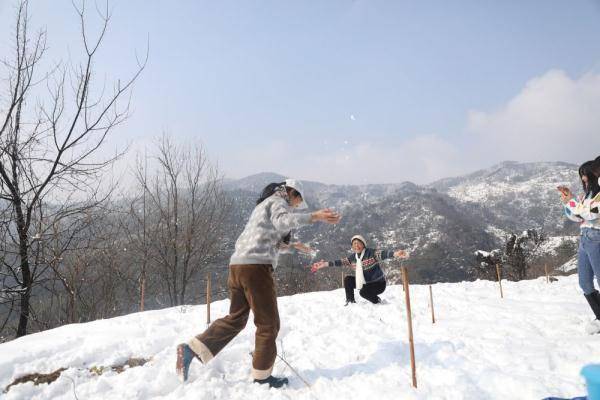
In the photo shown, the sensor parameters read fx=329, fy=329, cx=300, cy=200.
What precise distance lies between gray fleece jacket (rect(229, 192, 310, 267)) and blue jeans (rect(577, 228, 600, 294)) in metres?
3.21

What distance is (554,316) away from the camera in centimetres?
452

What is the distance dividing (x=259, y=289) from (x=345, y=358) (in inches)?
49.1

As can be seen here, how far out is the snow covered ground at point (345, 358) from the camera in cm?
260

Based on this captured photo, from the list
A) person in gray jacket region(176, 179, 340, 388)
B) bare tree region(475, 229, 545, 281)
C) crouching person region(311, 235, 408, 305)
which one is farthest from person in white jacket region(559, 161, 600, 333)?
bare tree region(475, 229, 545, 281)

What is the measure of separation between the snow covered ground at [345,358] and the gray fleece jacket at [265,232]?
1049 mm

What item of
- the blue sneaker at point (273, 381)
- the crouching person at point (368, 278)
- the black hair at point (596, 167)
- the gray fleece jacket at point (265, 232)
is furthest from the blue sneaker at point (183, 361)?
the black hair at point (596, 167)

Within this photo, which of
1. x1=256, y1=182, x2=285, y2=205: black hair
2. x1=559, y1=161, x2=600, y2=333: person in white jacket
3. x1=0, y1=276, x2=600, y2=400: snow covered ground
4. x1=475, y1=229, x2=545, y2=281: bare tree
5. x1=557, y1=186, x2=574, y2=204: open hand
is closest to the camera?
x1=0, y1=276, x2=600, y2=400: snow covered ground

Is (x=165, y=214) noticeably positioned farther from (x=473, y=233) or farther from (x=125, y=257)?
(x=473, y=233)

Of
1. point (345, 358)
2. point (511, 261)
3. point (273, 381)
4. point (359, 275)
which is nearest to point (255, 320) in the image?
point (273, 381)

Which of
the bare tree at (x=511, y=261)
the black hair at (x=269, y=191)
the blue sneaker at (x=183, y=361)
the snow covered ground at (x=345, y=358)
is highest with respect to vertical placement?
the black hair at (x=269, y=191)

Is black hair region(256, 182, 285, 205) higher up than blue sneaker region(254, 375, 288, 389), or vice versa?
black hair region(256, 182, 285, 205)

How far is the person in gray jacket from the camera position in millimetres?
2775

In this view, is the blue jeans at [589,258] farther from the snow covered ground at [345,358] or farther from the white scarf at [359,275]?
the white scarf at [359,275]

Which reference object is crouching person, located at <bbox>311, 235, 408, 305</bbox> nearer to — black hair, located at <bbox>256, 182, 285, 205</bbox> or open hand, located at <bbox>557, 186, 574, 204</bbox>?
open hand, located at <bbox>557, 186, 574, 204</bbox>
